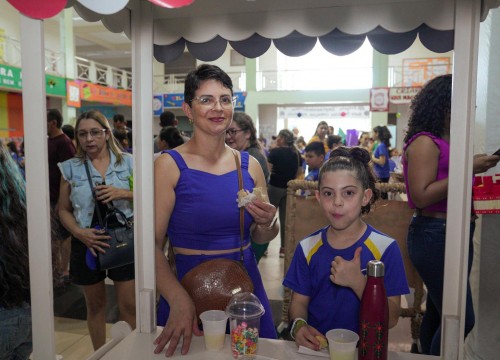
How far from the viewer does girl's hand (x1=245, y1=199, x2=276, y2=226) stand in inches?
58.9

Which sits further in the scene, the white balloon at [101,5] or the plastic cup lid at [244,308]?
the plastic cup lid at [244,308]

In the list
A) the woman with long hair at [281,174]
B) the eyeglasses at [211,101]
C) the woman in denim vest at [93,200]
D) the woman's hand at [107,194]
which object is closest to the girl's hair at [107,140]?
the woman in denim vest at [93,200]

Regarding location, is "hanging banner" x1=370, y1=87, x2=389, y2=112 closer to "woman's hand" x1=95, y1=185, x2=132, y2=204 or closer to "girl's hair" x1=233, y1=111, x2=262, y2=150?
"girl's hair" x1=233, y1=111, x2=262, y2=150

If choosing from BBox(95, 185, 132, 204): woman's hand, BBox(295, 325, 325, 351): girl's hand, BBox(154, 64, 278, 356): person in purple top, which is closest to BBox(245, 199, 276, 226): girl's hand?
BBox(154, 64, 278, 356): person in purple top

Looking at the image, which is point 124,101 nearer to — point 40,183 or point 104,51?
point 104,51

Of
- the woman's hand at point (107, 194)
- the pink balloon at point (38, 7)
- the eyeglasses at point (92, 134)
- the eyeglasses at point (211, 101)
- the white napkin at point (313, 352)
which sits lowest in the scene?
the white napkin at point (313, 352)

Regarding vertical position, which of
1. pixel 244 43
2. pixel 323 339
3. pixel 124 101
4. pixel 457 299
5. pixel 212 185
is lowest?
pixel 323 339

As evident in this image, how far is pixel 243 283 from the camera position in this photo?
1.45 metres

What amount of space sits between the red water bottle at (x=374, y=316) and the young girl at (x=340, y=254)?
19cm

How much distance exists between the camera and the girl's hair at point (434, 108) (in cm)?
194

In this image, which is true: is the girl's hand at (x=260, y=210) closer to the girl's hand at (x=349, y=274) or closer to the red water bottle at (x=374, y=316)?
the girl's hand at (x=349, y=274)

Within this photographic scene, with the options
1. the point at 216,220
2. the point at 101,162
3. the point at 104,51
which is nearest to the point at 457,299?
the point at 216,220

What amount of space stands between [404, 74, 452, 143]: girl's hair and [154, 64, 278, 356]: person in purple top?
890 mm

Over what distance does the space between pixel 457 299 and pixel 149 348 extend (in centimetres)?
89
